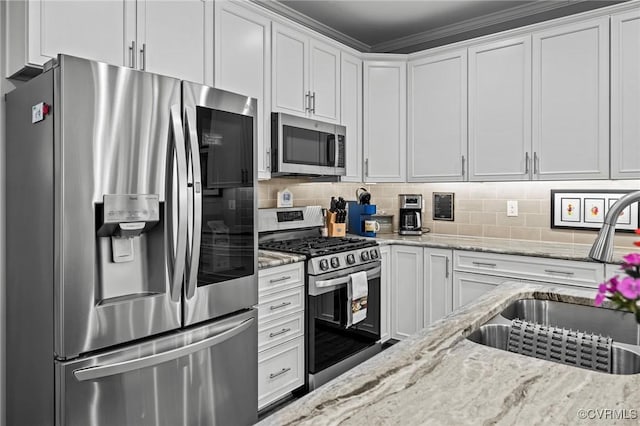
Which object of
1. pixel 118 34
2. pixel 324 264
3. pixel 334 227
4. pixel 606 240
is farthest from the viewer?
pixel 334 227

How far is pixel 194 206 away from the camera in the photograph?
1901mm

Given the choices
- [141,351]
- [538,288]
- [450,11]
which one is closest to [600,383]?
[538,288]

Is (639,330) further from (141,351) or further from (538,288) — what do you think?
(141,351)

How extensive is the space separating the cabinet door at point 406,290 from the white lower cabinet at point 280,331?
1049 millimetres

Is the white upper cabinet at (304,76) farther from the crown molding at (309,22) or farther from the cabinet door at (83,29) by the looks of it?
the cabinet door at (83,29)

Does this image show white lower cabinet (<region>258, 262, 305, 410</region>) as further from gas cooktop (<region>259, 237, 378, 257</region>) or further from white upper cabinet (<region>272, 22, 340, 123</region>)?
white upper cabinet (<region>272, 22, 340, 123</region>)

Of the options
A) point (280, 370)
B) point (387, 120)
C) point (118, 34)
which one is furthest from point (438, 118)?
point (118, 34)

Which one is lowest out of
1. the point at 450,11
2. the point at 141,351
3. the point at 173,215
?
the point at 141,351

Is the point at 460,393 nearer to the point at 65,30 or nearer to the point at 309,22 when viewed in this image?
the point at 65,30

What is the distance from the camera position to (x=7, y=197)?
196cm

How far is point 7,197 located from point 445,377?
200cm

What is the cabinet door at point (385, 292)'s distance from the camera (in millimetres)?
3406

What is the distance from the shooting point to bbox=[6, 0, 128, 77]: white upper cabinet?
1781mm

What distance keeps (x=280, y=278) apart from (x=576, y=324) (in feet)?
5.02
